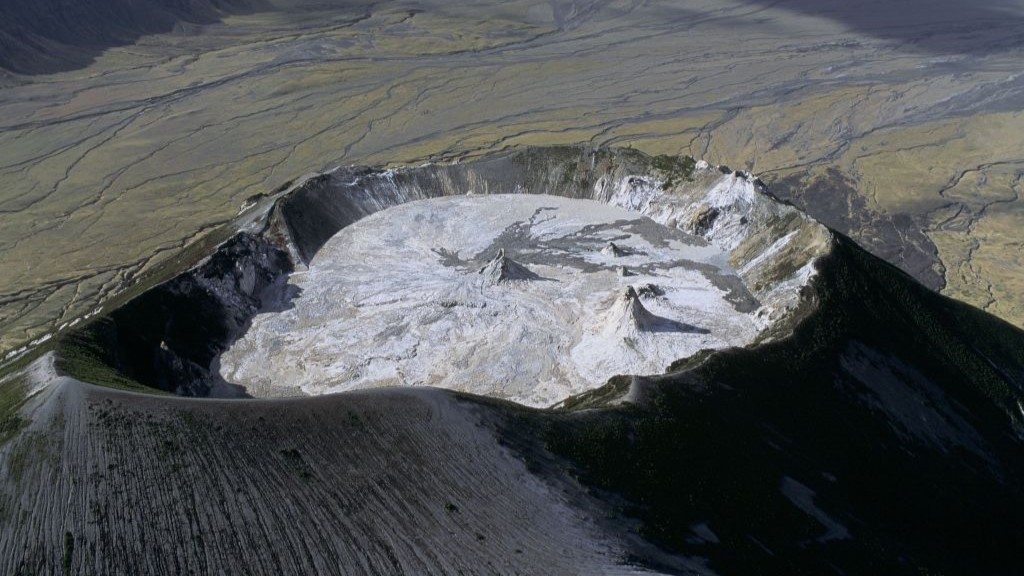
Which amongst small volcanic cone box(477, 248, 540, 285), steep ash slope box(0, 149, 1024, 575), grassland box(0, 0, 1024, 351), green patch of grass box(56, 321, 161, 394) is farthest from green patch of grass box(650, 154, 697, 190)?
green patch of grass box(56, 321, 161, 394)

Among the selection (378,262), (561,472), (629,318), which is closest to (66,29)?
(378,262)

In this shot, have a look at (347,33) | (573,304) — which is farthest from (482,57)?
(573,304)

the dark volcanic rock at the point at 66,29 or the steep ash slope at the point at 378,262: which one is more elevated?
the dark volcanic rock at the point at 66,29

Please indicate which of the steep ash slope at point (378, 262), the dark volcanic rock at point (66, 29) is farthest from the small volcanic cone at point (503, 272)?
the dark volcanic rock at point (66, 29)

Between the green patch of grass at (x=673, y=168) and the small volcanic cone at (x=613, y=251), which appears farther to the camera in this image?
the green patch of grass at (x=673, y=168)

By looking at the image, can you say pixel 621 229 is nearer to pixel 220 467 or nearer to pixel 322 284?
pixel 322 284

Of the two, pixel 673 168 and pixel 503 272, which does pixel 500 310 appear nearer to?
pixel 503 272

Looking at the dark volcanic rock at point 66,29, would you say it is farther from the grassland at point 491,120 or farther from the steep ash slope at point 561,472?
the steep ash slope at point 561,472

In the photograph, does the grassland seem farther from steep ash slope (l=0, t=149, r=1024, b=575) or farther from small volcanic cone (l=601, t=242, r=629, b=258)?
small volcanic cone (l=601, t=242, r=629, b=258)
